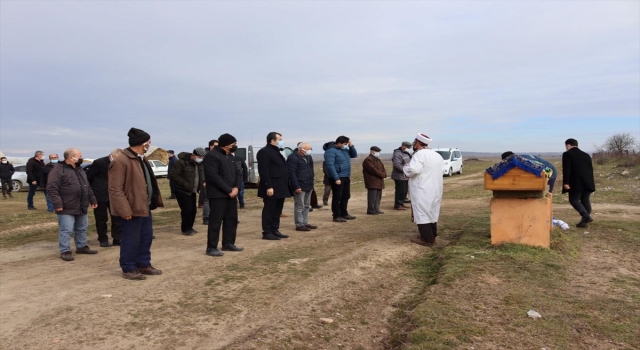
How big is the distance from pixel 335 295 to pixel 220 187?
2.68 metres

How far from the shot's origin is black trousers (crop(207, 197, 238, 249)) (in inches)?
282

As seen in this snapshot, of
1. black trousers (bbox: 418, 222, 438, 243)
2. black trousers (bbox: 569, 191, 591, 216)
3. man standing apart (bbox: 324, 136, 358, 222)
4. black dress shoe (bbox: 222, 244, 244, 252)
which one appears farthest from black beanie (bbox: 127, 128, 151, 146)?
black trousers (bbox: 569, 191, 591, 216)

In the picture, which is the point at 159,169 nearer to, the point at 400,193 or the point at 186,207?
the point at 400,193

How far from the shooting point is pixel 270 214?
8.69 metres

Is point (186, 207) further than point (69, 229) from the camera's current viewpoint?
Yes

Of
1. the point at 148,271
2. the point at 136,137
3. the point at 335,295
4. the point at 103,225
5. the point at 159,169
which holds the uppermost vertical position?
the point at 136,137

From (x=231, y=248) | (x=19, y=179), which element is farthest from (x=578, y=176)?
(x=19, y=179)

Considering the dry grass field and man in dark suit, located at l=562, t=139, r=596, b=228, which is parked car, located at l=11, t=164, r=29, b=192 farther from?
man in dark suit, located at l=562, t=139, r=596, b=228

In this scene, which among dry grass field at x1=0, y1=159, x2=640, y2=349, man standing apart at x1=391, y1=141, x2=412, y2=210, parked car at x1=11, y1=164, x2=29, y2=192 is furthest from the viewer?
parked car at x1=11, y1=164, x2=29, y2=192

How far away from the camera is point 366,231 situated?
957cm

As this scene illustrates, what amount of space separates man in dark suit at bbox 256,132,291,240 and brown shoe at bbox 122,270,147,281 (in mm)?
Answer: 3049

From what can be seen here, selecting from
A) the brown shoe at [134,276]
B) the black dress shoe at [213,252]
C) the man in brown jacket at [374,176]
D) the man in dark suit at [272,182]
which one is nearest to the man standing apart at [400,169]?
the man in brown jacket at [374,176]

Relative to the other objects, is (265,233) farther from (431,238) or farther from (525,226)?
(525,226)

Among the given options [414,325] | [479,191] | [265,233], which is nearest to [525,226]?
[414,325]
